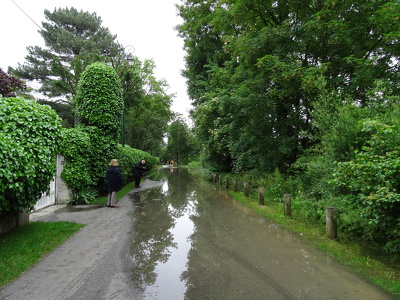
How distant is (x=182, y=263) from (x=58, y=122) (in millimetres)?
5007

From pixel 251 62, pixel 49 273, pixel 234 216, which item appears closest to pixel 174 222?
pixel 234 216

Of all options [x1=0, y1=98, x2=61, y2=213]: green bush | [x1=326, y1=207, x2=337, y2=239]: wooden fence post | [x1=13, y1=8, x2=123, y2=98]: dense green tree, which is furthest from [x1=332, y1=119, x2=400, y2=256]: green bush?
[x1=13, y1=8, x2=123, y2=98]: dense green tree

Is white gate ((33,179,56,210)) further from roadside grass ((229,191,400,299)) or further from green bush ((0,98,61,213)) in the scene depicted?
roadside grass ((229,191,400,299))

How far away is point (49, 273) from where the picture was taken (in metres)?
3.85

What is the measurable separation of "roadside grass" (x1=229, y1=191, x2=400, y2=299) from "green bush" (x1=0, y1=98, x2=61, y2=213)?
6601 millimetres

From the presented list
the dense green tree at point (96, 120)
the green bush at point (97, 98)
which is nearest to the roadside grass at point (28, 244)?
the dense green tree at point (96, 120)

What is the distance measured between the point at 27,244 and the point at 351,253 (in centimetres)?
688

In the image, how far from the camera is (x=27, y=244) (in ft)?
15.9

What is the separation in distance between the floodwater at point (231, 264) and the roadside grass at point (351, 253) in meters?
0.21

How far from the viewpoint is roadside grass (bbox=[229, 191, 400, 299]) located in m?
3.77

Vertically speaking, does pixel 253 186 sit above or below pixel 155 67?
below

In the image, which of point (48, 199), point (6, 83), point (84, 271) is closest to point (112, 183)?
point (48, 199)

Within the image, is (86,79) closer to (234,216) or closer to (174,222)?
(174,222)

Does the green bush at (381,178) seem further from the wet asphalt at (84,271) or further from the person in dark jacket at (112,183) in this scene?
the person in dark jacket at (112,183)
